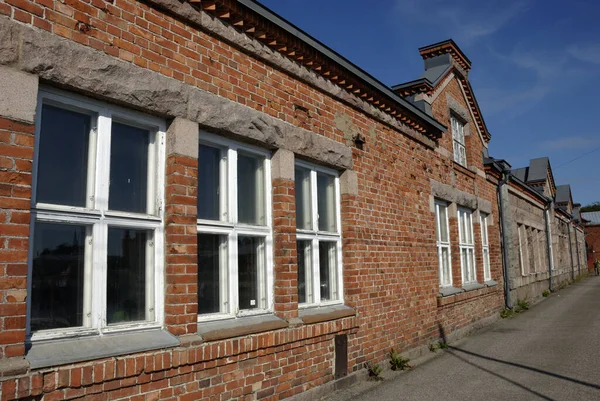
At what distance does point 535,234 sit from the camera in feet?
67.5

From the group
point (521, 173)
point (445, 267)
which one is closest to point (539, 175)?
point (521, 173)

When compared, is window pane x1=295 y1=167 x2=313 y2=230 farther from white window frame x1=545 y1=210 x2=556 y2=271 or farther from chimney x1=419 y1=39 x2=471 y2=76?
white window frame x1=545 y1=210 x2=556 y2=271

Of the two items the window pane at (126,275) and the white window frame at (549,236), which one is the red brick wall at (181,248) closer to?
the window pane at (126,275)

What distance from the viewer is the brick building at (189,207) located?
3479mm

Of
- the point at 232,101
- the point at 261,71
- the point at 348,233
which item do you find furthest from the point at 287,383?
the point at 261,71

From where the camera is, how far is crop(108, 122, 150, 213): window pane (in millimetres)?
4148

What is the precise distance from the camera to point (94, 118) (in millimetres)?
4047

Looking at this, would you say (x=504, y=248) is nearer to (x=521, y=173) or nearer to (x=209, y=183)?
(x=209, y=183)

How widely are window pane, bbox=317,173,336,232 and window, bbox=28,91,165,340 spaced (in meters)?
2.88

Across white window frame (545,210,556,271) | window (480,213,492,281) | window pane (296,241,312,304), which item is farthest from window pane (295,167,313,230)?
white window frame (545,210,556,271)

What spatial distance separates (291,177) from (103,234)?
Answer: 2.52 m

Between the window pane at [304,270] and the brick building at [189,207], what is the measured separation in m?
0.03

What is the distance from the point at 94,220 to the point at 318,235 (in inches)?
132

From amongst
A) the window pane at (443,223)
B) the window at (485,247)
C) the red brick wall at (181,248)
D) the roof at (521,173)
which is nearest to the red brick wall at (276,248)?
the red brick wall at (181,248)
